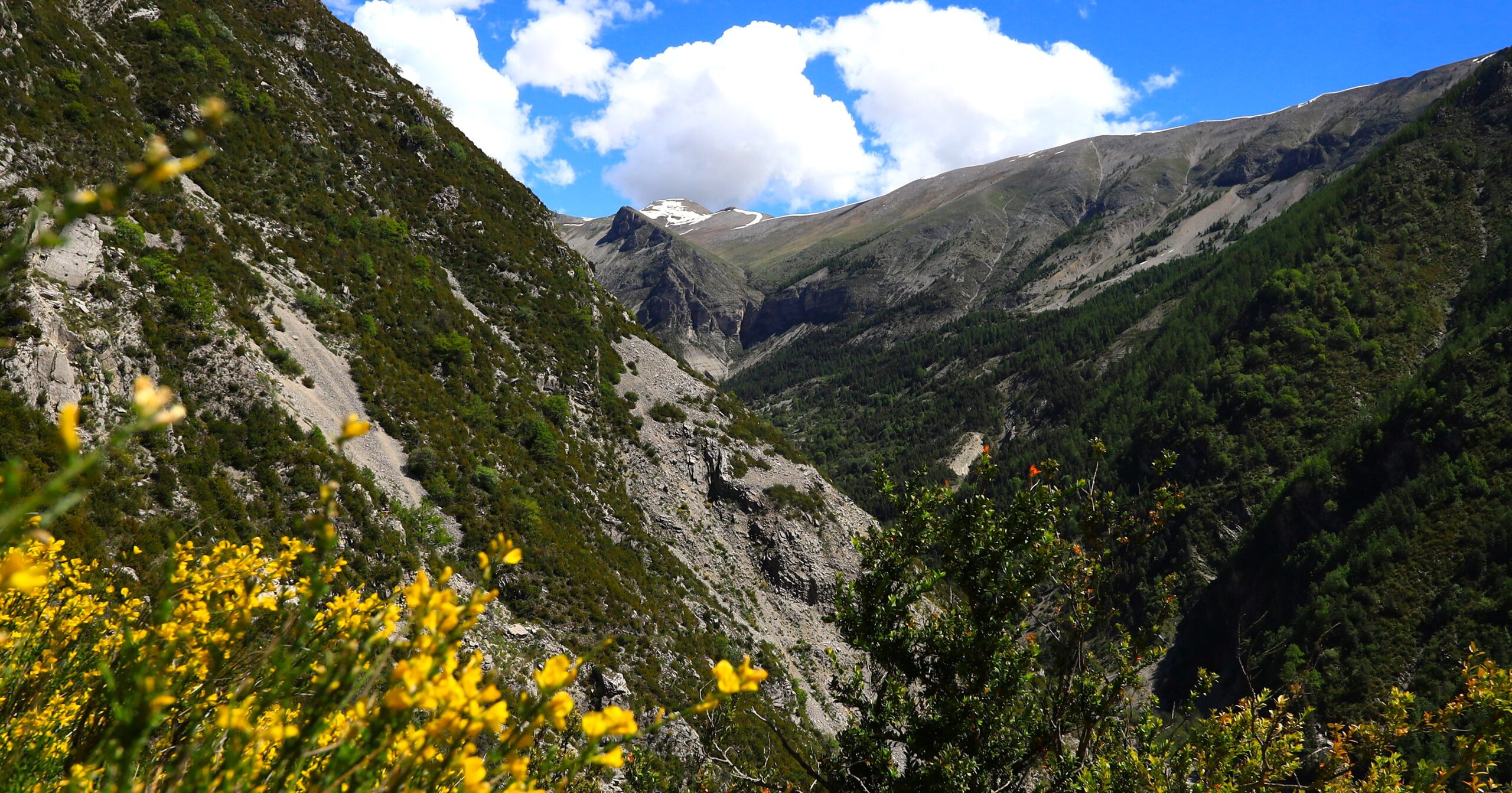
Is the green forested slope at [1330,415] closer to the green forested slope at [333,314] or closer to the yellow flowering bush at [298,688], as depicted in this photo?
the green forested slope at [333,314]

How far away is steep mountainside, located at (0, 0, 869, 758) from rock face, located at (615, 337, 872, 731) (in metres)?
0.17

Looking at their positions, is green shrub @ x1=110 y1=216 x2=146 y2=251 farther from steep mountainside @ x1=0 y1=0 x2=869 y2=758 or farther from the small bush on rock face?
the small bush on rock face

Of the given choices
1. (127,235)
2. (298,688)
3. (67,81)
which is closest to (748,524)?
(127,235)

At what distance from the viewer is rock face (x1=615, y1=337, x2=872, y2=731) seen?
111 feet

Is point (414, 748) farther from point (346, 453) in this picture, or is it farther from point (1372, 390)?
point (1372, 390)

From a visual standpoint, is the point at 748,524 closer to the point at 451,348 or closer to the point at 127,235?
the point at 451,348

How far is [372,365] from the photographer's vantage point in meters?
26.8

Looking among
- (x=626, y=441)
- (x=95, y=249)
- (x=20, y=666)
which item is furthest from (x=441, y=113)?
(x=20, y=666)

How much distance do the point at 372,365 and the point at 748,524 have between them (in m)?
20.8

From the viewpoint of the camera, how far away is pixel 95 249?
18.3 metres

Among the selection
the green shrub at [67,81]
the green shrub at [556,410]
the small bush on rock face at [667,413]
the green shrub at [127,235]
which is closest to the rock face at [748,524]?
the small bush on rock face at [667,413]

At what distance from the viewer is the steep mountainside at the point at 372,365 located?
55.8ft

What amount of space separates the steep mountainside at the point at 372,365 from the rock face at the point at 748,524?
167mm

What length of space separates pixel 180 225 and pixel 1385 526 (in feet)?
355
